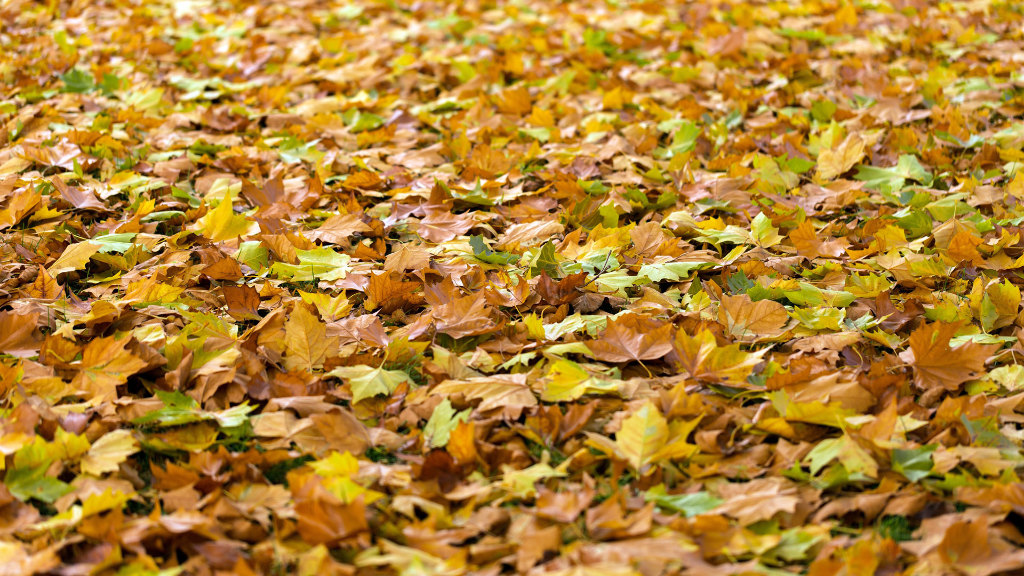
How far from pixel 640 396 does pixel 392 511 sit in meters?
0.55

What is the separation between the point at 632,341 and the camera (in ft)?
6.03

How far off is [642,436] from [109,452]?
3.11 feet

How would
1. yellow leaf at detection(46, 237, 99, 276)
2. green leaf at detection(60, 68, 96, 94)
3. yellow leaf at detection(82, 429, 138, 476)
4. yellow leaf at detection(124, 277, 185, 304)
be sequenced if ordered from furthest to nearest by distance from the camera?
green leaf at detection(60, 68, 96, 94) < yellow leaf at detection(46, 237, 99, 276) < yellow leaf at detection(124, 277, 185, 304) < yellow leaf at detection(82, 429, 138, 476)

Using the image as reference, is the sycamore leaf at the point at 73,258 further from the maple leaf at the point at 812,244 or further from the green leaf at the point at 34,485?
the maple leaf at the point at 812,244

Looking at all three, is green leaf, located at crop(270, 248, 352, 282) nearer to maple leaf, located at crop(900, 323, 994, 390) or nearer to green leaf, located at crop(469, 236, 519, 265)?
green leaf, located at crop(469, 236, 519, 265)

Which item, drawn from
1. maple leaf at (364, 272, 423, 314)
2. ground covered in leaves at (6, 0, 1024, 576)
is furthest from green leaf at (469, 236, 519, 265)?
maple leaf at (364, 272, 423, 314)

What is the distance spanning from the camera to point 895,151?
291cm

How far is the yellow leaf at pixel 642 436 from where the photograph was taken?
155 centimetres

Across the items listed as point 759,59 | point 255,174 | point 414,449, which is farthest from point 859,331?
point 759,59

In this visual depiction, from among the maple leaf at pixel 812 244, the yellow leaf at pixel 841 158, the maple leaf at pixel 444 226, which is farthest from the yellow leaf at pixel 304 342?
the yellow leaf at pixel 841 158

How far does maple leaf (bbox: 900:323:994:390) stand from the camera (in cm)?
Answer: 173

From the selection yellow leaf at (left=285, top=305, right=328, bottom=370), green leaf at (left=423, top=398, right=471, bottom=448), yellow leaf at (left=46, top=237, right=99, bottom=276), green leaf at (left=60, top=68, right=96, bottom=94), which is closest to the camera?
green leaf at (left=423, top=398, right=471, bottom=448)

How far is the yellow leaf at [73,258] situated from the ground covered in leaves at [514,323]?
0.03 ft

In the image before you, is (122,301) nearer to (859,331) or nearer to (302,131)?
(302,131)
